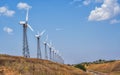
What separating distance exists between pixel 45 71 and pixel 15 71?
10502 millimetres

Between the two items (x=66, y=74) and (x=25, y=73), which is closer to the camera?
(x=25, y=73)

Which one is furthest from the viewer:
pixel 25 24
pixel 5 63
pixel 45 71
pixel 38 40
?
pixel 38 40

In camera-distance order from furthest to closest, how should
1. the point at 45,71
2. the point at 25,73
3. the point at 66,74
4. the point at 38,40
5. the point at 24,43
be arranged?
the point at 38,40
the point at 24,43
the point at 66,74
the point at 45,71
the point at 25,73

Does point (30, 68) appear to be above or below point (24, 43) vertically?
below

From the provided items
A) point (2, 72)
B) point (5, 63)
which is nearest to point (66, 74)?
point (5, 63)

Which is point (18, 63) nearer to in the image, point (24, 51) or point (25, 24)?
point (24, 51)

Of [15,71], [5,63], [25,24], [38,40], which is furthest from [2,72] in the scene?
[38,40]

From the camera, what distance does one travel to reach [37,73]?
5722 cm

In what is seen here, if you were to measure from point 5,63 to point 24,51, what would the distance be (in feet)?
68.8

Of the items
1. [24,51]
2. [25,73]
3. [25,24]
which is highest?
[25,24]

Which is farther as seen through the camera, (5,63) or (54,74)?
(54,74)

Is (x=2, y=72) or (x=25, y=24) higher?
(x=25, y=24)

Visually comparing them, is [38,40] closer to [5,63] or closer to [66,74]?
[66,74]

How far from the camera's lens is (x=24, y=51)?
259 ft
